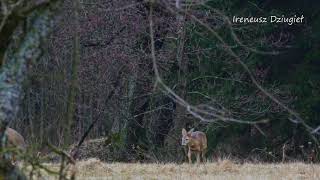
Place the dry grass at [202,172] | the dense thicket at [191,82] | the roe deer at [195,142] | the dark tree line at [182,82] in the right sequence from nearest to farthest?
the dry grass at [202,172], the roe deer at [195,142], the dark tree line at [182,82], the dense thicket at [191,82]

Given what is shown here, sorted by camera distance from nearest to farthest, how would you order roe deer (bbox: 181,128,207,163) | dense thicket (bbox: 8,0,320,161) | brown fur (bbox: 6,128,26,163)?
brown fur (bbox: 6,128,26,163), roe deer (bbox: 181,128,207,163), dense thicket (bbox: 8,0,320,161)

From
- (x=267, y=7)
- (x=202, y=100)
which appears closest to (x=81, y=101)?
(x=202, y=100)

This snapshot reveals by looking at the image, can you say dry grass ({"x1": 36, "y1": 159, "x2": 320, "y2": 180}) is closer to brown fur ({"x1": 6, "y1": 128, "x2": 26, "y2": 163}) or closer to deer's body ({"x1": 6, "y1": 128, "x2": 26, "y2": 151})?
deer's body ({"x1": 6, "y1": 128, "x2": 26, "y2": 151})

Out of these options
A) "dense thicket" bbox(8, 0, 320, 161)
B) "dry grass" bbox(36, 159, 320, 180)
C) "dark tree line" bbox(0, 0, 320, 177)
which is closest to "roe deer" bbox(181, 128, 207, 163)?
"dark tree line" bbox(0, 0, 320, 177)

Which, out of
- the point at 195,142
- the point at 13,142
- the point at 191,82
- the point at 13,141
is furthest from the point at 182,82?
the point at 13,142

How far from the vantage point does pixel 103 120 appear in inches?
904

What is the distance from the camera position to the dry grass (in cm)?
1201

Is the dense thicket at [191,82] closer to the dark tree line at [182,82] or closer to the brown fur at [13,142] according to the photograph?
the dark tree line at [182,82]

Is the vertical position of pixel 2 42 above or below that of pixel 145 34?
below

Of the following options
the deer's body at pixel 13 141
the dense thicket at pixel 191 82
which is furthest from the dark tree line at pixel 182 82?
the deer's body at pixel 13 141

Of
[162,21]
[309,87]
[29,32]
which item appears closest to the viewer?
[29,32]

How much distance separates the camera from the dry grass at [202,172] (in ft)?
39.4

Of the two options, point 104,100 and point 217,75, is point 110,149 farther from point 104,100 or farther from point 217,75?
point 217,75

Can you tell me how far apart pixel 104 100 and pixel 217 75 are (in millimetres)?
3507
